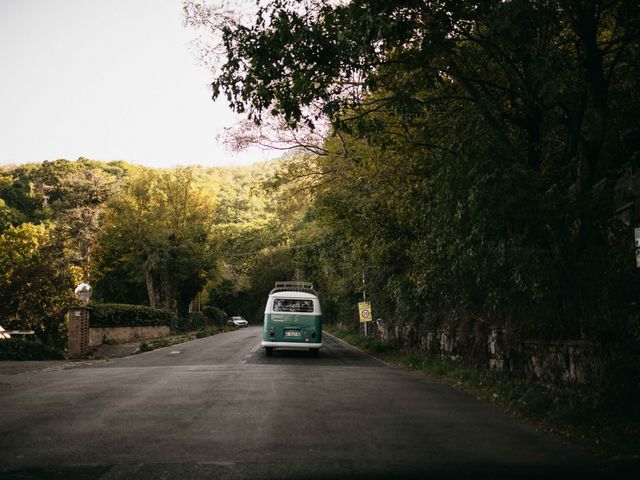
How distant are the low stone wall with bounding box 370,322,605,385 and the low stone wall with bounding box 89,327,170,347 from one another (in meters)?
16.3

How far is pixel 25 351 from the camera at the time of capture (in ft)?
71.9

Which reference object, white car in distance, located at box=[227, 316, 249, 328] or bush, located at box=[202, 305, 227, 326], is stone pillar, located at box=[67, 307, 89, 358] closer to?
bush, located at box=[202, 305, 227, 326]

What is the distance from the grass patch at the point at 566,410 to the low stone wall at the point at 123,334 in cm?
2010

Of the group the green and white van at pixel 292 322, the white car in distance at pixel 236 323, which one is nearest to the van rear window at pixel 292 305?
the green and white van at pixel 292 322

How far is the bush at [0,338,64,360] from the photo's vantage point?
21469mm

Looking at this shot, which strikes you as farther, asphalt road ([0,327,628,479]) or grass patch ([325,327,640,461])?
grass patch ([325,327,640,461])

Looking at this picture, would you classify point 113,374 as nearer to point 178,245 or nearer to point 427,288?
point 427,288

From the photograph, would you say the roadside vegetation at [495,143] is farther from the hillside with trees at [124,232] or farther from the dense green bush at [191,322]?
the dense green bush at [191,322]

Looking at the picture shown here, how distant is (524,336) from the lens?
1201 cm

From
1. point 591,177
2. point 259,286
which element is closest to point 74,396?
point 591,177

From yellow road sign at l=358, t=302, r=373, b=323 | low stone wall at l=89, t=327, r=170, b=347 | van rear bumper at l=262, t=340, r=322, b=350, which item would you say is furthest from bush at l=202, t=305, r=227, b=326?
van rear bumper at l=262, t=340, r=322, b=350

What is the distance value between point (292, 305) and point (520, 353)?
425 inches

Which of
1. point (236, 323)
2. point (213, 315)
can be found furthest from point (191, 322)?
point (236, 323)

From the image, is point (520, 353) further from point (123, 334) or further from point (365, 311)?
point (123, 334)
